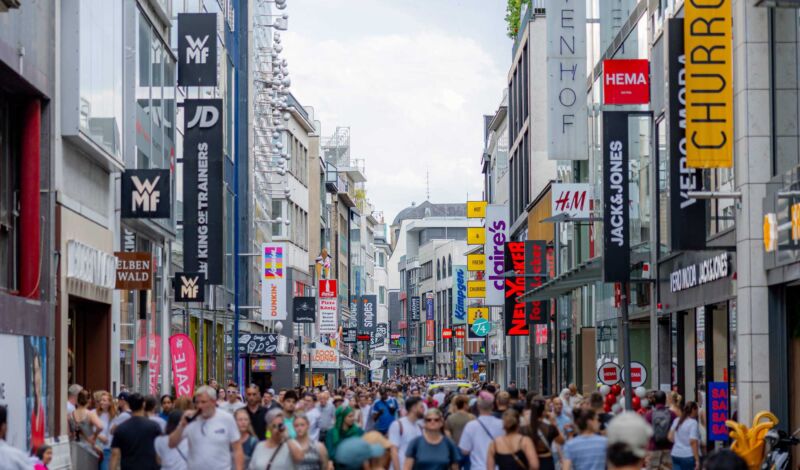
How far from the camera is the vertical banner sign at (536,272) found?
56.1 m

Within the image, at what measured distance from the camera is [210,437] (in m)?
15.6

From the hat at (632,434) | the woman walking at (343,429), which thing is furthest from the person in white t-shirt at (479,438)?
the hat at (632,434)

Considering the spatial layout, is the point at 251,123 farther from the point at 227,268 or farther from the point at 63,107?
the point at 63,107

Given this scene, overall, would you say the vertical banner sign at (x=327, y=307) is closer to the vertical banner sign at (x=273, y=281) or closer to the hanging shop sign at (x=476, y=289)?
the hanging shop sign at (x=476, y=289)

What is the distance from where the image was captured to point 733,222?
26656 mm

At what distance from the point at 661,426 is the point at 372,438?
439 inches

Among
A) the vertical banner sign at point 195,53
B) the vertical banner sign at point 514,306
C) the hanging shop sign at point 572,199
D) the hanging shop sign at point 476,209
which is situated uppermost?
the hanging shop sign at point 476,209

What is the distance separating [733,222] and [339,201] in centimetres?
9550

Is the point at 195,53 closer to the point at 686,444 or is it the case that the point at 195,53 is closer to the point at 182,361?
the point at 182,361

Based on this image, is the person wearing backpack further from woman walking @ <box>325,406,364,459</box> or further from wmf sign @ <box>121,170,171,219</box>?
wmf sign @ <box>121,170,171,219</box>

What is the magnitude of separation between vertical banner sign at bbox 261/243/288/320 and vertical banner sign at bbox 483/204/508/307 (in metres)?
10.7

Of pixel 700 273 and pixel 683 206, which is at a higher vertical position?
pixel 683 206

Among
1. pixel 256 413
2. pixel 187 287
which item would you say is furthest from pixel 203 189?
pixel 256 413

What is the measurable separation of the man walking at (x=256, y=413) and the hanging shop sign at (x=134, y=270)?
8.00 metres
